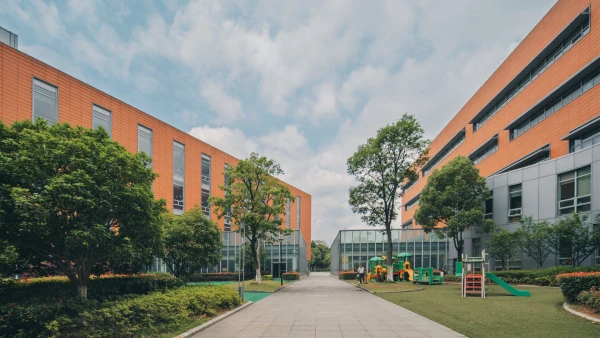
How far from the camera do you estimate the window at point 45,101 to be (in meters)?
27.8

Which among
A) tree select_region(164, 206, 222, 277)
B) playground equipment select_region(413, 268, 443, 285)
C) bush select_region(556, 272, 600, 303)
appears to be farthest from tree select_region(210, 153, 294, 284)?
bush select_region(556, 272, 600, 303)

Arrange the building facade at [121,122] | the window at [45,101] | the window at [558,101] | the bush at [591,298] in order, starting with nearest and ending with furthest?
the bush at [591,298] → the building facade at [121,122] → the window at [45,101] → the window at [558,101]

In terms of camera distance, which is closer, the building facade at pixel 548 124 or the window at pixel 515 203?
the building facade at pixel 548 124

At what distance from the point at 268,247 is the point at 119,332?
45315 millimetres

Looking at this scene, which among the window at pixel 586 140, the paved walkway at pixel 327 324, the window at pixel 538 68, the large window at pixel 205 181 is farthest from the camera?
the large window at pixel 205 181

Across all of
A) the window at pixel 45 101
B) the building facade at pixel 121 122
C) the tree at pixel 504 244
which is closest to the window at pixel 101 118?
the building facade at pixel 121 122

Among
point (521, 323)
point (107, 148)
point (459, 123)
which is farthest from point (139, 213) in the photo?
point (459, 123)

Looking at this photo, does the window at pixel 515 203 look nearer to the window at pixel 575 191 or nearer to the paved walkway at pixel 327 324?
the window at pixel 575 191

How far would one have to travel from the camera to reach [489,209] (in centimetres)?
3759

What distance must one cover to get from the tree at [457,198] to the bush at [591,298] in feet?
68.1

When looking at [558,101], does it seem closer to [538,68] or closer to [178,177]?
[538,68]

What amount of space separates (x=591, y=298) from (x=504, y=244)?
18.8 metres

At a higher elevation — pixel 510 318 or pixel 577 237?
pixel 577 237

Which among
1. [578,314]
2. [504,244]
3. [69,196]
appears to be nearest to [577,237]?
[504,244]
